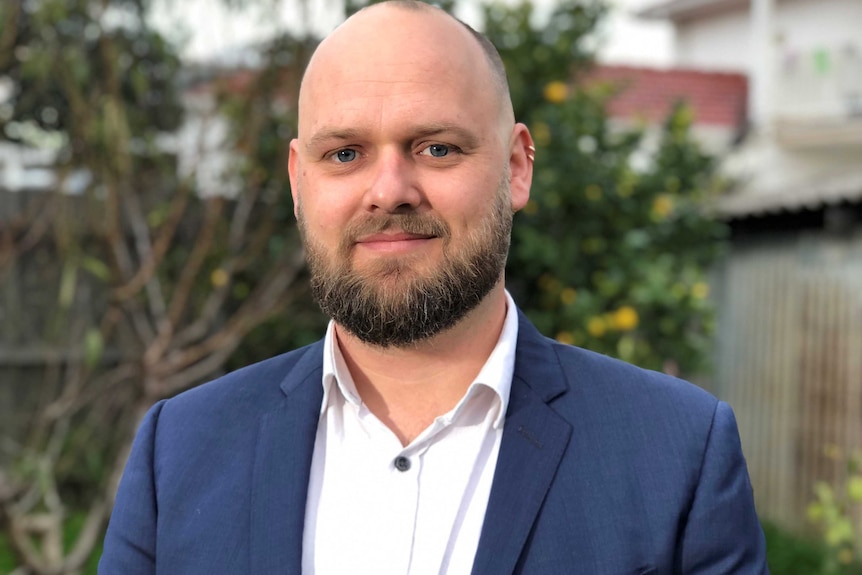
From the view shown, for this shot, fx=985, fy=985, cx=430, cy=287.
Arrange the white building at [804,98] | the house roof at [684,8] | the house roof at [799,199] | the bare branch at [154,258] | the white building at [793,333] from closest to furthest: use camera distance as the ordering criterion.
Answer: the bare branch at [154,258] → the house roof at [799,199] → the white building at [793,333] → the white building at [804,98] → the house roof at [684,8]

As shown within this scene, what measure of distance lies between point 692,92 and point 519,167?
10.3 metres

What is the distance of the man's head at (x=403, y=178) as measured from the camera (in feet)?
5.32

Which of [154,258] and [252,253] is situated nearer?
[154,258]

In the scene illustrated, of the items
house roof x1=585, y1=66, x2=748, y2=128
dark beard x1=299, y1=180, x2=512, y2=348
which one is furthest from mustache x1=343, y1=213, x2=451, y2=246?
house roof x1=585, y1=66, x2=748, y2=128

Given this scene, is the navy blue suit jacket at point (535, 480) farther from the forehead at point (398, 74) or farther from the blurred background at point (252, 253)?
the blurred background at point (252, 253)

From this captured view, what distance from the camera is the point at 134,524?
1.72 meters

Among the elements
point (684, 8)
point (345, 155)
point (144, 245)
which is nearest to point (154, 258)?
point (144, 245)

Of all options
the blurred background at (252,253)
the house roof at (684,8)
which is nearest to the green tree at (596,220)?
the blurred background at (252,253)

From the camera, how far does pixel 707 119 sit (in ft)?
35.9

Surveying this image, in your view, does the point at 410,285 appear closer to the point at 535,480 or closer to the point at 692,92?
the point at 535,480

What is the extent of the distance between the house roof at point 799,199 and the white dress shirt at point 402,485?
448cm

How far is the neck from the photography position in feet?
5.65

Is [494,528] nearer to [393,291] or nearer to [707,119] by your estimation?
[393,291]

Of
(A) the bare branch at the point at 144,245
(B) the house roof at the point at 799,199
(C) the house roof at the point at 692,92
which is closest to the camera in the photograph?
(A) the bare branch at the point at 144,245
